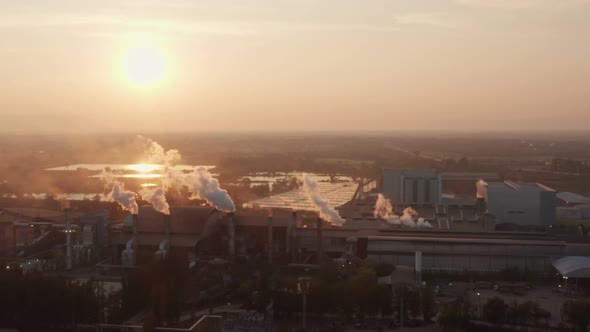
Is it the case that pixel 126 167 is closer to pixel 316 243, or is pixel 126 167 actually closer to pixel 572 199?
pixel 572 199

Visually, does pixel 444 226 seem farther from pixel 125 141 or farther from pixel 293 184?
pixel 125 141

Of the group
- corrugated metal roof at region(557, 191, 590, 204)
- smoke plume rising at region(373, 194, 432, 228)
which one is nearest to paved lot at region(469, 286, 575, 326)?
smoke plume rising at region(373, 194, 432, 228)

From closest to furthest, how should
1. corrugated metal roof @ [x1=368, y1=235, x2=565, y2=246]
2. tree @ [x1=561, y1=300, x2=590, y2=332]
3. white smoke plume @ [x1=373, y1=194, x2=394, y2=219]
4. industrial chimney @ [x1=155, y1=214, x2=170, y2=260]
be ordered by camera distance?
tree @ [x1=561, y1=300, x2=590, y2=332]
industrial chimney @ [x1=155, y1=214, x2=170, y2=260]
corrugated metal roof @ [x1=368, y1=235, x2=565, y2=246]
white smoke plume @ [x1=373, y1=194, x2=394, y2=219]

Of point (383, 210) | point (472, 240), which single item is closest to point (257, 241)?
point (472, 240)

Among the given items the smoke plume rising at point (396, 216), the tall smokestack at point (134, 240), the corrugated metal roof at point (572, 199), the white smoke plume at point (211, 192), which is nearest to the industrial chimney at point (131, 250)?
the tall smokestack at point (134, 240)

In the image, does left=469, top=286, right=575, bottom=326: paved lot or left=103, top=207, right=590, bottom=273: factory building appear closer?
left=469, top=286, right=575, bottom=326: paved lot

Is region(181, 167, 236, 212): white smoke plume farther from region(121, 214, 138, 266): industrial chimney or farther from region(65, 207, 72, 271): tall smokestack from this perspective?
region(65, 207, 72, 271): tall smokestack

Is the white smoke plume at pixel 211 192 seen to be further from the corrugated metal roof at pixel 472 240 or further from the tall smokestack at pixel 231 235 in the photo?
the corrugated metal roof at pixel 472 240
